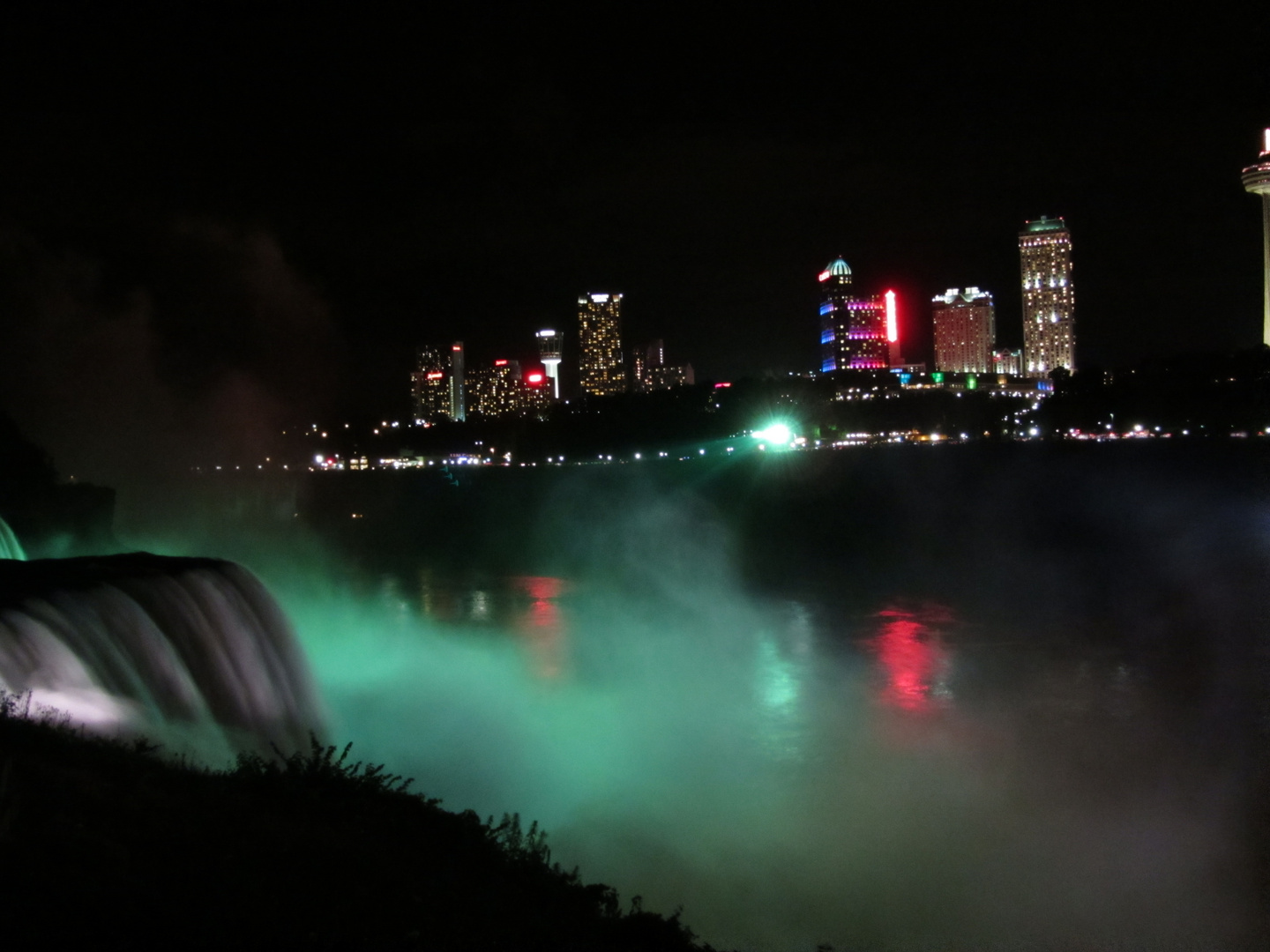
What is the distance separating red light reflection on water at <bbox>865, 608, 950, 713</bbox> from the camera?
16.4 m

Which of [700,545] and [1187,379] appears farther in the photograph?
[1187,379]

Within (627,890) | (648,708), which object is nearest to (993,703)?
(648,708)

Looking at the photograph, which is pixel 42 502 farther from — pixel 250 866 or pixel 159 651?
pixel 250 866

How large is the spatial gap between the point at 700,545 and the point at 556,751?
29.7 m

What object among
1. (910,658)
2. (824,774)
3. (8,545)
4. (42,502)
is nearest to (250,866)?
(824,774)

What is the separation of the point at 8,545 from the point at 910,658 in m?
15.9

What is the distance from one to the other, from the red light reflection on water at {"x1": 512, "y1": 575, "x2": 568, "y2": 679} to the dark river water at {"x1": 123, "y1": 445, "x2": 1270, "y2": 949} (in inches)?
6.1

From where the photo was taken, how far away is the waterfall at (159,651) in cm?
816

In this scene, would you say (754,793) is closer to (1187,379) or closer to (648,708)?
(648,708)

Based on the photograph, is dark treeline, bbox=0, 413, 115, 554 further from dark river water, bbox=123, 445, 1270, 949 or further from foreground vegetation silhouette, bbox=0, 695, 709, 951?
foreground vegetation silhouette, bbox=0, 695, 709, 951

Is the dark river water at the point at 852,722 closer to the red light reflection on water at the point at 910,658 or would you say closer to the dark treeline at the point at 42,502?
the red light reflection on water at the point at 910,658

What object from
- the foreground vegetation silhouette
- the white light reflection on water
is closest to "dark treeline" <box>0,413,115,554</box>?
the white light reflection on water

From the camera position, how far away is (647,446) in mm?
113062

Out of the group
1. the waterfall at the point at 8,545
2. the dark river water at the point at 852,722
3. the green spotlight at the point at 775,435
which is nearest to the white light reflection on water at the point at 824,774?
the dark river water at the point at 852,722
